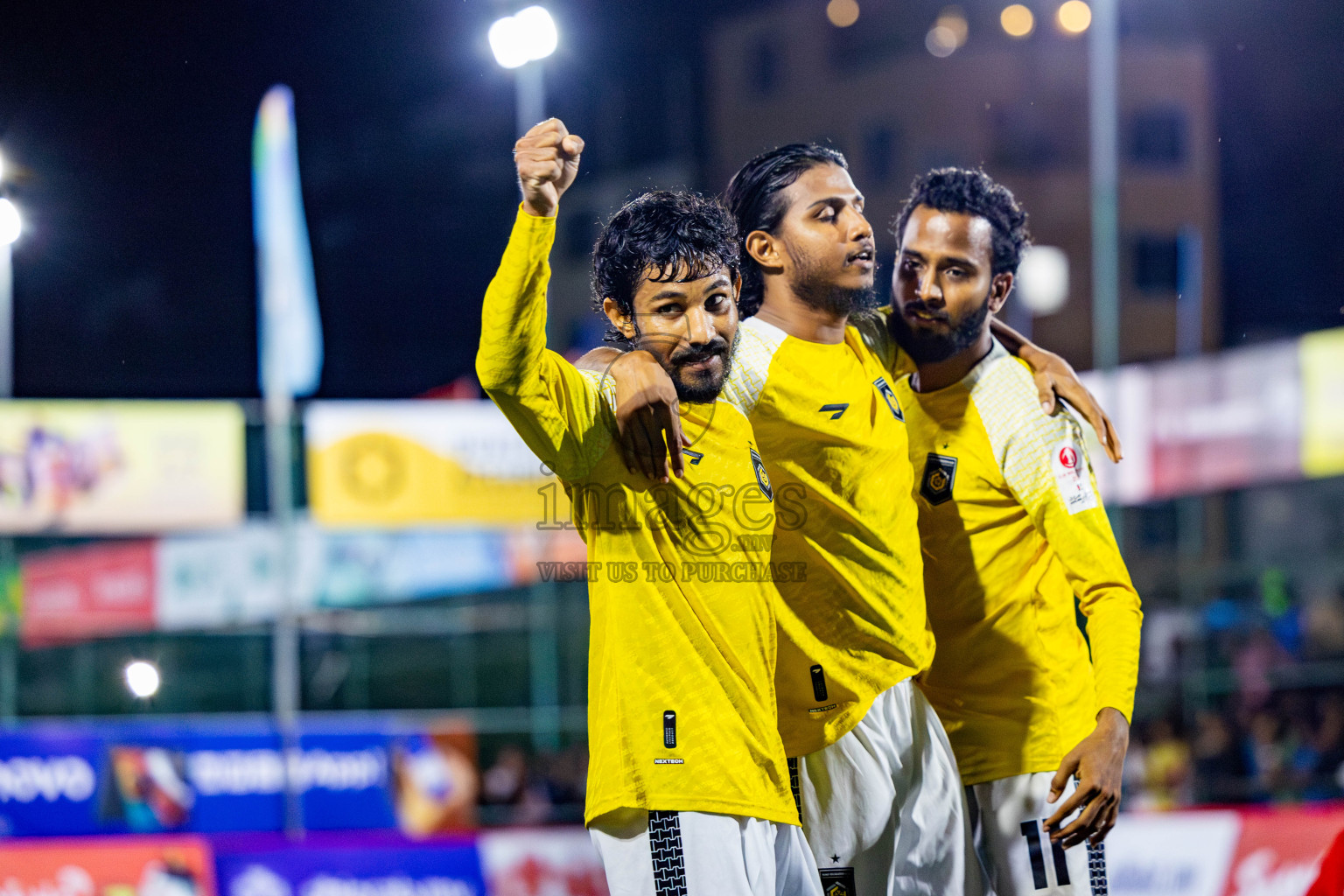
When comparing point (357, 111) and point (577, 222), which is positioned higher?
point (577, 222)

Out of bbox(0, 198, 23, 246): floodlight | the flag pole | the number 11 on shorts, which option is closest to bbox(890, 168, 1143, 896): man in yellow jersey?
the number 11 on shorts

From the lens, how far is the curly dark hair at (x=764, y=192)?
2.90 metres

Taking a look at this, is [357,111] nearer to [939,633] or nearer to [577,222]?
[939,633]

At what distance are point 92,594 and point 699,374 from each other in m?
10.8

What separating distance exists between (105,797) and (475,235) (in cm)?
1043

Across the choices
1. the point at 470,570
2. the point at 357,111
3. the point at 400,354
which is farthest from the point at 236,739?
the point at 400,354

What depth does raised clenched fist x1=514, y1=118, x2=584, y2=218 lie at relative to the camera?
2.21 m

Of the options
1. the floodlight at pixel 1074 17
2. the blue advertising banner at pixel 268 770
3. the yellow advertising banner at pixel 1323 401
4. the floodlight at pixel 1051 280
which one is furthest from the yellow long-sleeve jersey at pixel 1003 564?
the floodlight at pixel 1051 280

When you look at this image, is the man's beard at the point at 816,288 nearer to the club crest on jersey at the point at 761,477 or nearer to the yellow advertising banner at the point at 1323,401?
the club crest on jersey at the point at 761,477

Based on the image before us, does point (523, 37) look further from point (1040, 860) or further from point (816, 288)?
point (1040, 860)

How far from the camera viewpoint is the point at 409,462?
11414 millimetres

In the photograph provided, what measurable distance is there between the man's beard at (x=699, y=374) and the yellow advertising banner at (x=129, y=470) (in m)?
9.13

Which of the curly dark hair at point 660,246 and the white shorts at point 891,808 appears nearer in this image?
the curly dark hair at point 660,246

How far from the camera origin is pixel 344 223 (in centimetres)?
1047
